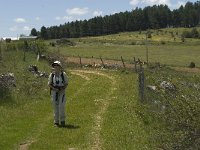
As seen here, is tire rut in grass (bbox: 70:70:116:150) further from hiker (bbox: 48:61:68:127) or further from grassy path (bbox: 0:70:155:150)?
hiker (bbox: 48:61:68:127)

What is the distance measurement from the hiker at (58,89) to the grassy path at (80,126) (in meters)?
0.37

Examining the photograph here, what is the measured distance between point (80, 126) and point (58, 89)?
4.73 ft

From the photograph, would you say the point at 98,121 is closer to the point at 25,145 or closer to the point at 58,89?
the point at 58,89

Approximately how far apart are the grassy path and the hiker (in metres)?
0.37

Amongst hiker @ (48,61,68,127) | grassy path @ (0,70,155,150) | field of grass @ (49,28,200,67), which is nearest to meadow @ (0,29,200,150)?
grassy path @ (0,70,155,150)

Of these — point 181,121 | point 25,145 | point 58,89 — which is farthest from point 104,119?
point 181,121

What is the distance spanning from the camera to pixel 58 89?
1745 centimetres

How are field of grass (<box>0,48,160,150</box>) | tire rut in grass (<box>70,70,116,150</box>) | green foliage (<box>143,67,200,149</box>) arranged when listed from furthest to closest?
field of grass (<box>0,48,160,150</box>), tire rut in grass (<box>70,70,116,150</box>), green foliage (<box>143,67,200,149</box>)

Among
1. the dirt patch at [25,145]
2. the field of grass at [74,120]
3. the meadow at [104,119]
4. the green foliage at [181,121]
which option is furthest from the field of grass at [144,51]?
the green foliage at [181,121]

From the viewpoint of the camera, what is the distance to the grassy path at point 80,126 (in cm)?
1436

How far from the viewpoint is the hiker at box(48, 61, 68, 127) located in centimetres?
1723

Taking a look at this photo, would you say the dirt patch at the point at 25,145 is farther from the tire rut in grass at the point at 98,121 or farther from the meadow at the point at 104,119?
the tire rut in grass at the point at 98,121

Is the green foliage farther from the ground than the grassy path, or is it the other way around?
the green foliage

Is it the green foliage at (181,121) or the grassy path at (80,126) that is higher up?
the green foliage at (181,121)
